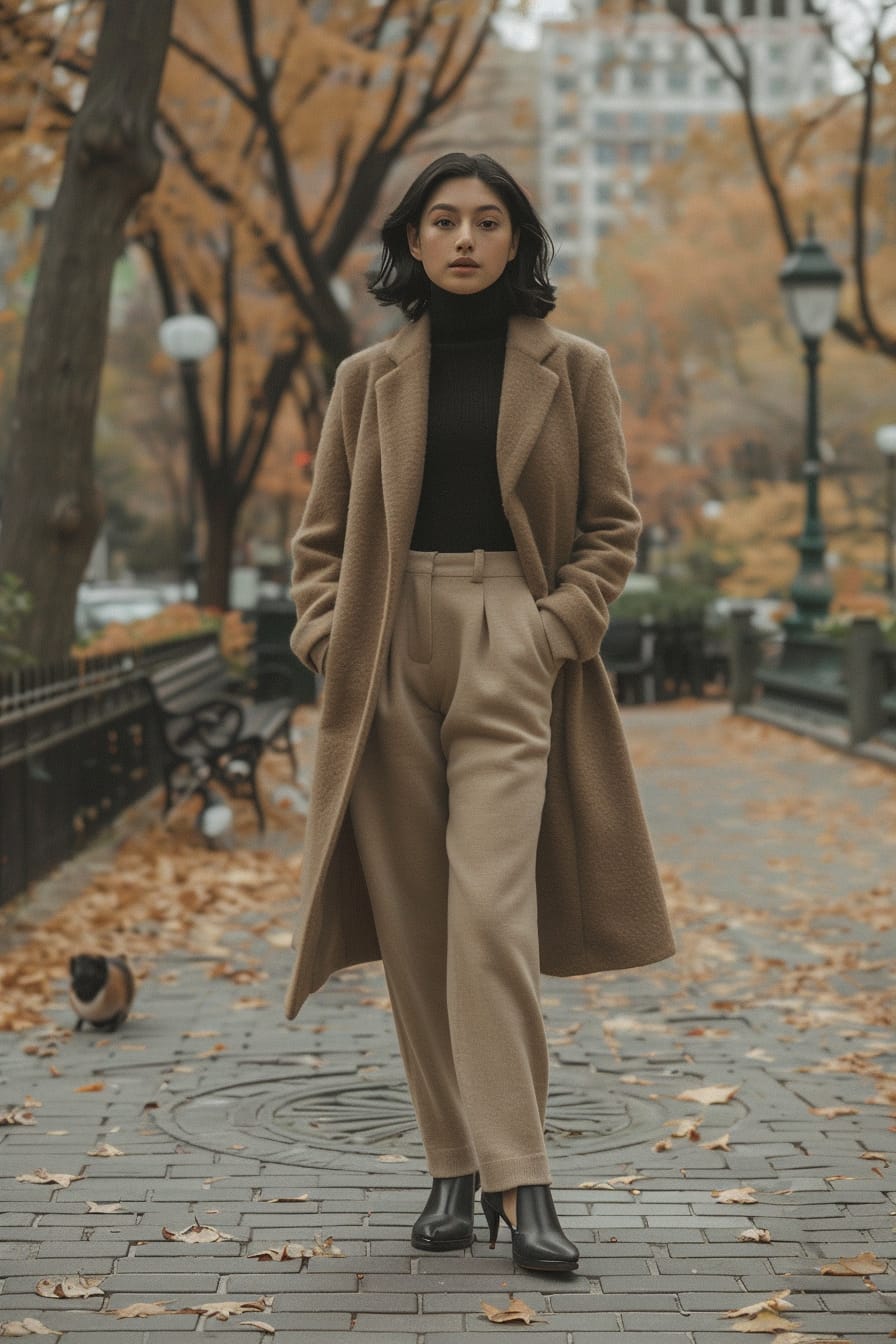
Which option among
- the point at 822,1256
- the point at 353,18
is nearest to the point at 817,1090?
the point at 822,1256

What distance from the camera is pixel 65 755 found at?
33.0 feet

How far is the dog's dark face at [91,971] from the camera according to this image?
21.2 ft

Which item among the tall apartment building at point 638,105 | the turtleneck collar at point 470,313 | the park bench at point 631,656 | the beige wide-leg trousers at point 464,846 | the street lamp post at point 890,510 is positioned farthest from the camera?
the tall apartment building at point 638,105

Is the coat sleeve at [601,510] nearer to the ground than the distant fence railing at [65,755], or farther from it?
farther from it

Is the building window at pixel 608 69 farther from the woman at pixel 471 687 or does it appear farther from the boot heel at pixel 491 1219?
the boot heel at pixel 491 1219

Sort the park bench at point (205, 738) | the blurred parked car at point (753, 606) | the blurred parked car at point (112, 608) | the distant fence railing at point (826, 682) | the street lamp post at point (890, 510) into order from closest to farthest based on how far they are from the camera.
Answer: the park bench at point (205, 738), the distant fence railing at point (826, 682), the blurred parked car at point (112, 608), the street lamp post at point (890, 510), the blurred parked car at point (753, 606)

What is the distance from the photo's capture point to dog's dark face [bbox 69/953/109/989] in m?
6.45

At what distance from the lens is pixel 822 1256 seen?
409 centimetres

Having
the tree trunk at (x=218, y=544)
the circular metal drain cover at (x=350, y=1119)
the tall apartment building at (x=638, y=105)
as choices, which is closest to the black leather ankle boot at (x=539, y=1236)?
the circular metal drain cover at (x=350, y=1119)

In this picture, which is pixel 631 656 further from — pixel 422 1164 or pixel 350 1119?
pixel 422 1164

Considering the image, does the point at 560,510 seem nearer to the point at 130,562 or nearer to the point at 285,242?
the point at 285,242

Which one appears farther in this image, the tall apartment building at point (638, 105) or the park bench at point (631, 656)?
the tall apartment building at point (638, 105)

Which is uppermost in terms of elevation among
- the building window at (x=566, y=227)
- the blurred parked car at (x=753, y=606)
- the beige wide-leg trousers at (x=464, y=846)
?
the building window at (x=566, y=227)

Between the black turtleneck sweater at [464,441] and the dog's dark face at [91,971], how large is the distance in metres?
2.75
